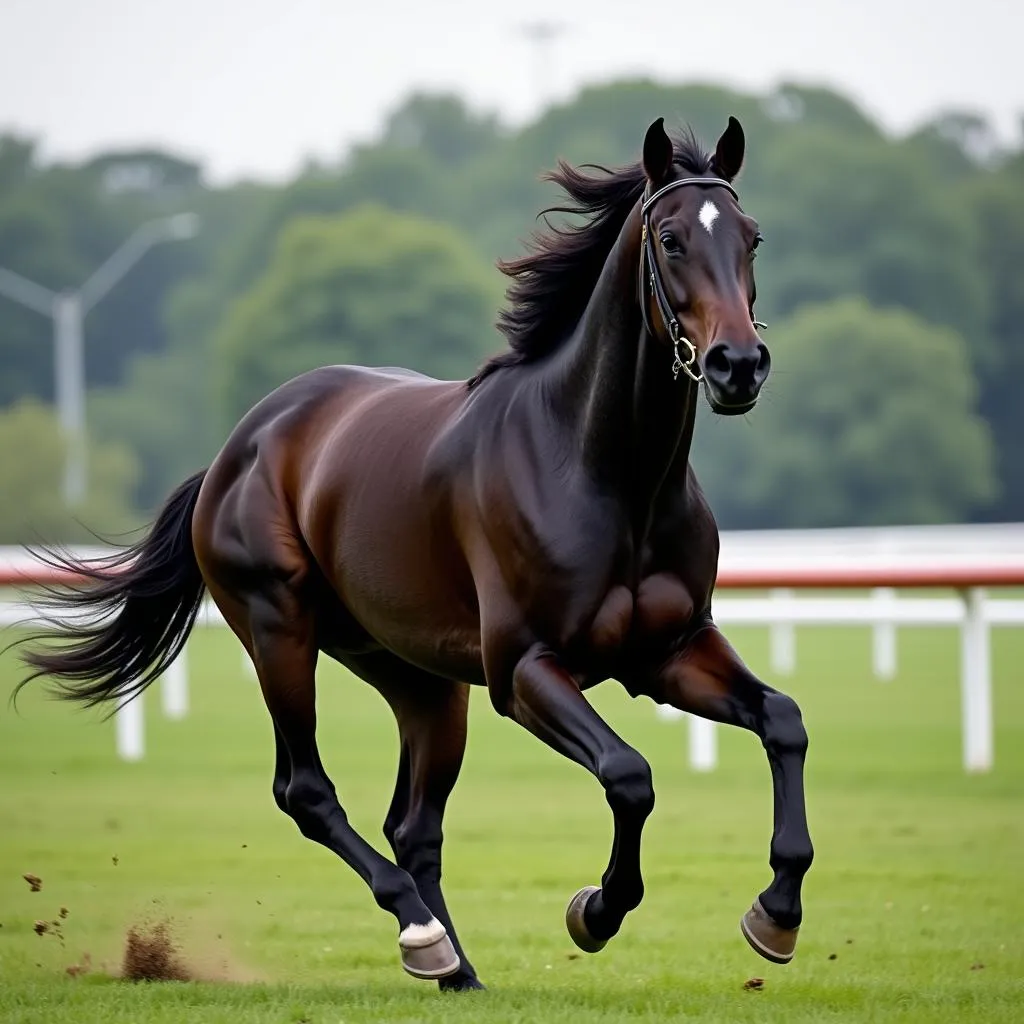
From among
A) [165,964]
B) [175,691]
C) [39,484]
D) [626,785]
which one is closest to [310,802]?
[165,964]

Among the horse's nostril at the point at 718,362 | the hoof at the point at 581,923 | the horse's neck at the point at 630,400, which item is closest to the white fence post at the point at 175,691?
the hoof at the point at 581,923

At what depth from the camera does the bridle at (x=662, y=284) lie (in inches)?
195

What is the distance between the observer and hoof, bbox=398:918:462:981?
5617mm

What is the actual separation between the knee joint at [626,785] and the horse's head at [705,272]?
3.15 feet

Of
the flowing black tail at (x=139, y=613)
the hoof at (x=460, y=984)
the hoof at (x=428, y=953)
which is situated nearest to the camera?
the hoof at (x=428, y=953)

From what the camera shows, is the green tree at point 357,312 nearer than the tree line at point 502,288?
No

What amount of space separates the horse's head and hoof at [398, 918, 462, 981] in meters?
1.76

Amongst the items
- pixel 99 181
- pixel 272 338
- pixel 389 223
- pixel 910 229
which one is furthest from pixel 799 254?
pixel 99 181

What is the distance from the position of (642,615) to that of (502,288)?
62424 millimetres

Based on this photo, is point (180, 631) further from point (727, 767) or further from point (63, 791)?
point (727, 767)

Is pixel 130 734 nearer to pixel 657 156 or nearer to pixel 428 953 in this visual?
pixel 428 953

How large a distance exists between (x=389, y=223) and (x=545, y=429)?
5877 cm

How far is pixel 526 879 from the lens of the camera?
8633mm

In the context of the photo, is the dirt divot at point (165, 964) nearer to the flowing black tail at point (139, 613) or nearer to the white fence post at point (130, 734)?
the flowing black tail at point (139, 613)
